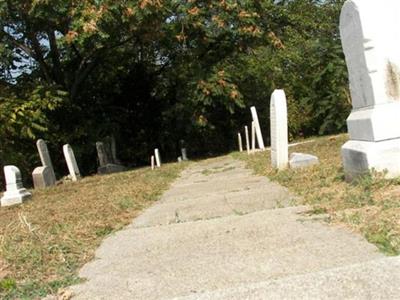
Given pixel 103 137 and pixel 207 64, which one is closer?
pixel 207 64

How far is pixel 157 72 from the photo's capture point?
30422 mm

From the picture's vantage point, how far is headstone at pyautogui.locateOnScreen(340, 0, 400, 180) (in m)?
5.69

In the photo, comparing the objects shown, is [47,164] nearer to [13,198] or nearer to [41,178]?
[41,178]

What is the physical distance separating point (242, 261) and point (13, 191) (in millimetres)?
9481

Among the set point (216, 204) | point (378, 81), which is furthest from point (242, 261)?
point (378, 81)

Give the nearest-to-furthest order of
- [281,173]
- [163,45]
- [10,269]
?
1. [10,269]
2. [281,173]
3. [163,45]

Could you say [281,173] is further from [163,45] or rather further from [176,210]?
[163,45]

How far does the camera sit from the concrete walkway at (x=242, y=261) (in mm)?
3035

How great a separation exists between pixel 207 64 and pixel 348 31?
18293 mm

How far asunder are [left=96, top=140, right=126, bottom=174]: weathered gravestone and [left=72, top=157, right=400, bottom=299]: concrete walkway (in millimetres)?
16156

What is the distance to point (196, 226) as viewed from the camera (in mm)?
5230

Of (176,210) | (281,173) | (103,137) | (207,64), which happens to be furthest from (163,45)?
(176,210)

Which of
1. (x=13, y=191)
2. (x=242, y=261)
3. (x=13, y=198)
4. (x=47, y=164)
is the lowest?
(x=242, y=261)

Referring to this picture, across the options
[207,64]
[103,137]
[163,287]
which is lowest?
[163,287]
